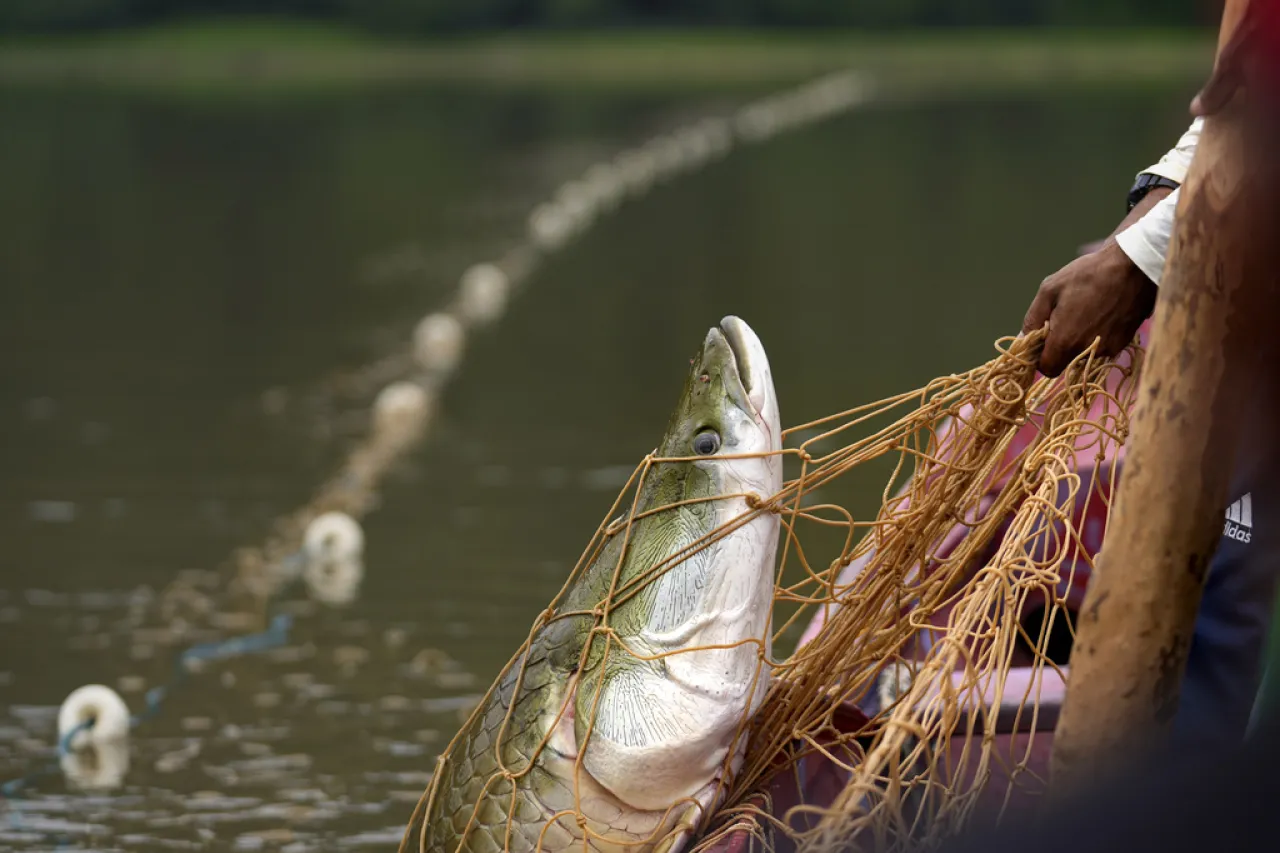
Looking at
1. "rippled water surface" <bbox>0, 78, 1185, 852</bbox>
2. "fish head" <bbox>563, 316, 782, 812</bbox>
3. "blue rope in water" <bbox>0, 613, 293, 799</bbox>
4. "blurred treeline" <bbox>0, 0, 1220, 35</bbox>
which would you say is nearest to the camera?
"fish head" <bbox>563, 316, 782, 812</bbox>

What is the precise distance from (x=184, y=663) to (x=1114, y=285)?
13.0 ft

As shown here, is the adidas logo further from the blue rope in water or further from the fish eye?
the blue rope in water

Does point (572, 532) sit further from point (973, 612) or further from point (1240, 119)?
point (1240, 119)

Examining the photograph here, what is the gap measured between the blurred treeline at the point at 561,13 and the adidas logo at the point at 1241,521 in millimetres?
42022

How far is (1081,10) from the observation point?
42062 millimetres

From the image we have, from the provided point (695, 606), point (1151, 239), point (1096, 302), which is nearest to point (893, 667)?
point (695, 606)

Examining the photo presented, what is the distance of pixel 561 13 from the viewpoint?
47.1 m

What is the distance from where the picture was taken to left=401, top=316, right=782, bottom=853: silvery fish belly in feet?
8.48

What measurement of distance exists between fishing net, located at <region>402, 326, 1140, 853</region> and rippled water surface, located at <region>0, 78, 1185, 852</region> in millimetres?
1837

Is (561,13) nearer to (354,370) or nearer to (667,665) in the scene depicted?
(354,370)

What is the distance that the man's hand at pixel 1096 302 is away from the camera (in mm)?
2430

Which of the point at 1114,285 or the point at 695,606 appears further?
the point at 695,606

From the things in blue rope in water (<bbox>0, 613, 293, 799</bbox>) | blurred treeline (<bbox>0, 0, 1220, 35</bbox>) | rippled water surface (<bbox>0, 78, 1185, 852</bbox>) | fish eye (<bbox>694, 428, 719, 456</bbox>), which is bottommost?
fish eye (<bbox>694, 428, 719, 456</bbox>)

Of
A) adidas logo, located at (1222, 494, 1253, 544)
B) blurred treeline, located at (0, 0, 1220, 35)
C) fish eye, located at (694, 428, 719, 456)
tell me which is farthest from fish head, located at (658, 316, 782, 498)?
blurred treeline, located at (0, 0, 1220, 35)
